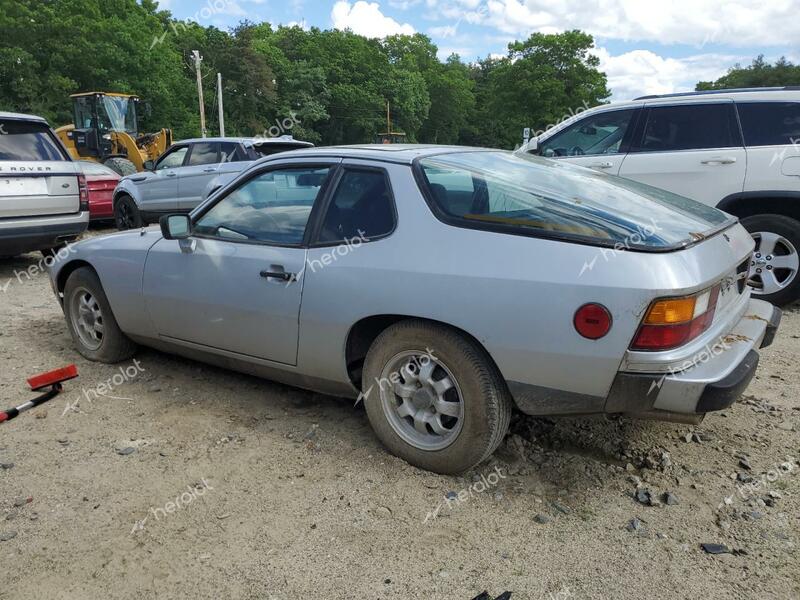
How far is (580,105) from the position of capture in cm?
5731

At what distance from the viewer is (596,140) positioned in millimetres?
6684

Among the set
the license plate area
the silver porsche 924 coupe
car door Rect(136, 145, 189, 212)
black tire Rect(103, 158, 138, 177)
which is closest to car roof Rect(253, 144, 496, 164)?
the silver porsche 924 coupe

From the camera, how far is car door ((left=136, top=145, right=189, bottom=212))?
35.4 feet

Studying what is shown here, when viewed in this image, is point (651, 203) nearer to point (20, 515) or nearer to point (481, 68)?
point (20, 515)

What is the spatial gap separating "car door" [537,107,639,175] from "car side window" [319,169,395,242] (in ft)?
12.3

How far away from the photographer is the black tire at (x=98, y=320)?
4.46m

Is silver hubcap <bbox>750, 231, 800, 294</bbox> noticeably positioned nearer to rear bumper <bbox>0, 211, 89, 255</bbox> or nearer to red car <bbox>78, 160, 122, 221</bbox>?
rear bumper <bbox>0, 211, 89, 255</bbox>

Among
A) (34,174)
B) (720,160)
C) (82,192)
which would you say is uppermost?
(720,160)

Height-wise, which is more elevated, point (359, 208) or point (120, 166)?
point (359, 208)

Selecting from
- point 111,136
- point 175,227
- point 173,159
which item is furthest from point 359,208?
point 111,136

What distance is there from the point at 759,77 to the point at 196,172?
83187 millimetres

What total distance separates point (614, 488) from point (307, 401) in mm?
1935

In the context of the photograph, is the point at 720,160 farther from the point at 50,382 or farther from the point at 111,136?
the point at 111,136

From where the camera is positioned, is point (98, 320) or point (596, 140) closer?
point (98, 320)
